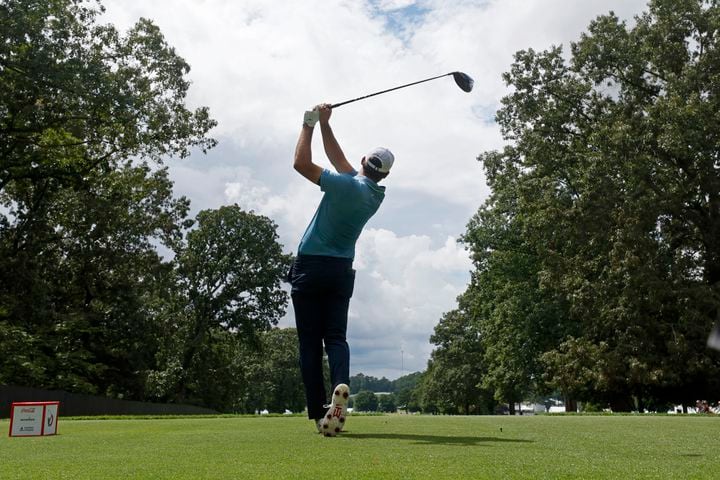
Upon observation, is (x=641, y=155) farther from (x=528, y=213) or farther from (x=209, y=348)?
(x=209, y=348)

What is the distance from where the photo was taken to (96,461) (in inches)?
154

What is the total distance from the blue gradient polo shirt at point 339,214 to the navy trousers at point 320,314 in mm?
107

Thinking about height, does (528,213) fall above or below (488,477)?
above

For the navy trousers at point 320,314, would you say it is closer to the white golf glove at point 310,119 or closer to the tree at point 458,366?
the white golf glove at point 310,119

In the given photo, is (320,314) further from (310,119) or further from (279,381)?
(279,381)

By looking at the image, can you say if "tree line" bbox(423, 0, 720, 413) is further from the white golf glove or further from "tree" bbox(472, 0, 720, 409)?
the white golf glove

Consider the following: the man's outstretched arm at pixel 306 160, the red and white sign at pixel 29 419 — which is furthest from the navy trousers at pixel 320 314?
the red and white sign at pixel 29 419

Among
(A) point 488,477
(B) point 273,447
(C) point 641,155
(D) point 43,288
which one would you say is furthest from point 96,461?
(D) point 43,288

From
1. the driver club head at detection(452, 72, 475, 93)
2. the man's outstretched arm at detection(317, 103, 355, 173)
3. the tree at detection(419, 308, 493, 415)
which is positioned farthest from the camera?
the tree at detection(419, 308, 493, 415)

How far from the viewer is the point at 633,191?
3028cm

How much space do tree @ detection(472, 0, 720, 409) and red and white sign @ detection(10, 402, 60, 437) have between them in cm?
2688

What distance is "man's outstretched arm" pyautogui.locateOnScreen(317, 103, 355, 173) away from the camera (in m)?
6.61

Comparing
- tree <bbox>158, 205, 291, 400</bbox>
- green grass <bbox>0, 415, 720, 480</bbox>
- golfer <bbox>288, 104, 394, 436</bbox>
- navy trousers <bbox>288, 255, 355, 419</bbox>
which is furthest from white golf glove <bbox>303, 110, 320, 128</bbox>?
tree <bbox>158, 205, 291, 400</bbox>

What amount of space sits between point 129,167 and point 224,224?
75.3 ft
